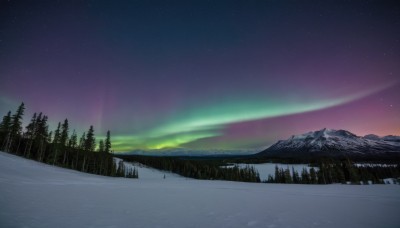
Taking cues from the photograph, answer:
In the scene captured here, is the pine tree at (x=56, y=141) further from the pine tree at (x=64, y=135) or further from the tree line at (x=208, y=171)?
the tree line at (x=208, y=171)

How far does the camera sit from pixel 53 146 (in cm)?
8075

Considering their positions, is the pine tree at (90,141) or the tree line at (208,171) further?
the tree line at (208,171)

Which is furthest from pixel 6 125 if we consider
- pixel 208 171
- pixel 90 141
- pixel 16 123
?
pixel 208 171

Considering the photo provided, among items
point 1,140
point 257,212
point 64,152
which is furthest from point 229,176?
point 257,212

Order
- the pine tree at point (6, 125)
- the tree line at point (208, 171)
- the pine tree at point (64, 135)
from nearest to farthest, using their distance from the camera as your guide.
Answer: the pine tree at point (6, 125) → the pine tree at point (64, 135) → the tree line at point (208, 171)

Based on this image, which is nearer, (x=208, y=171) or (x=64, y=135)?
(x=64, y=135)

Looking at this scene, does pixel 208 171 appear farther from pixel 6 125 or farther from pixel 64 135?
pixel 6 125

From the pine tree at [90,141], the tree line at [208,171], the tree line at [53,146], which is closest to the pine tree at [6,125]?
the tree line at [53,146]

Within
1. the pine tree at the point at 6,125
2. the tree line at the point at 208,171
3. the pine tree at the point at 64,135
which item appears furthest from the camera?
the tree line at the point at 208,171

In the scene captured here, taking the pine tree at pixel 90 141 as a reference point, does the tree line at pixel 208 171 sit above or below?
below

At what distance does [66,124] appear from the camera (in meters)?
87.9

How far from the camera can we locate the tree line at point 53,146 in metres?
76.0

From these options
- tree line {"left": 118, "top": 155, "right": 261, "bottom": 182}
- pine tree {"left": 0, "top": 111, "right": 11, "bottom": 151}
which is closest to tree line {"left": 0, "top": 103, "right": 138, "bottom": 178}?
pine tree {"left": 0, "top": 111, "right": 11, "bottom": 151}

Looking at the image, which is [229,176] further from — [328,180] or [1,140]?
[1,140]
